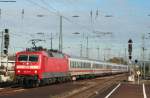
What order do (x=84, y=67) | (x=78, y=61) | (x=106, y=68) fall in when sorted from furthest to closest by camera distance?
1. (x=106, y=68)
2. (x=84, y=67)
3. (x=78, y=61)

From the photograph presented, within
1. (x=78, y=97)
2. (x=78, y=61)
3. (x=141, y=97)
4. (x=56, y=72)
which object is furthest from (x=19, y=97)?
(x=78, y=61)

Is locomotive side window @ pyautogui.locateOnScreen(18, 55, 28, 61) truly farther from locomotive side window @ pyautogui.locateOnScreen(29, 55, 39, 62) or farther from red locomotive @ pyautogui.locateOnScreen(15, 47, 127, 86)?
locomotive side window @ pyautogui.locateOnScreen(29, 55, 39, 62)

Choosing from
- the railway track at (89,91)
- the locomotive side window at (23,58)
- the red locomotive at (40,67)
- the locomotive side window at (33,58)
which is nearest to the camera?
the railway track at (89,91)

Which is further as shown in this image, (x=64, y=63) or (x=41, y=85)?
(x=64, y=63)

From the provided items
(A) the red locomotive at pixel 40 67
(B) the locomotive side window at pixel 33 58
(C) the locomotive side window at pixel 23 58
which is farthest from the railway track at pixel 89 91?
(C) the locomotive side window at pixel 23 58

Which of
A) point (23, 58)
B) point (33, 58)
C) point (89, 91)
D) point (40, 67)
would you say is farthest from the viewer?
point (23, 58)

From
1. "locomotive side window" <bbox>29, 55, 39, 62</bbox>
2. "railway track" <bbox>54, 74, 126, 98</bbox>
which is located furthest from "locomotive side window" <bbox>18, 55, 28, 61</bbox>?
"railway track" <bbox>54, 74, 126, 98</bbox>

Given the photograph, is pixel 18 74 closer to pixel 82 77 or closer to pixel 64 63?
pixel 64 63

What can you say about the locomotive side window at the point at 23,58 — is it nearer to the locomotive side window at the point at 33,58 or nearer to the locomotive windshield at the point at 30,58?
the locomotive windshield at the point at 30,58

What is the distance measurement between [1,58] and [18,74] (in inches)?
796

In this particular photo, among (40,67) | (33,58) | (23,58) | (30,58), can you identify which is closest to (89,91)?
(40,67)

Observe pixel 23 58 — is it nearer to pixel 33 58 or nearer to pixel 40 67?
pixel 33 58

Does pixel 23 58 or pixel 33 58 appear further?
pixel 23 58

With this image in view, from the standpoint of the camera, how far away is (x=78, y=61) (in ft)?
222
